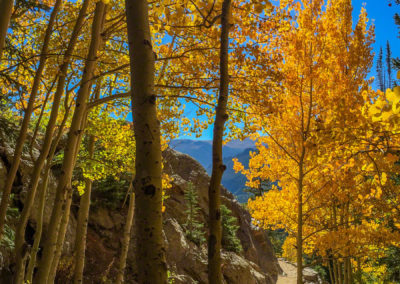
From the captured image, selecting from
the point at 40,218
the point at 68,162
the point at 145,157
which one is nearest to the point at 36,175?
the point at 68,162

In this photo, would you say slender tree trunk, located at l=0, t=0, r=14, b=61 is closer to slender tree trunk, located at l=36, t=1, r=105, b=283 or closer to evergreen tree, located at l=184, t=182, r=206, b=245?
slender tree trunk, located at l=36, t=1, r=105, b=283

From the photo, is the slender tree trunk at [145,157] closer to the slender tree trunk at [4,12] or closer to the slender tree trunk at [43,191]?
the slender tree trunk at [4,12]

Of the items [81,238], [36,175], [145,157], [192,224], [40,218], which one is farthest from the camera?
[192,224]

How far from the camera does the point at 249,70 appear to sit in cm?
413

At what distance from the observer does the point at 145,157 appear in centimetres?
155

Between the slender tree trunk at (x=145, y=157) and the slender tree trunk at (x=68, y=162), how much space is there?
2.38 meters

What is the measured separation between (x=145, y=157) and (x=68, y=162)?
296cm

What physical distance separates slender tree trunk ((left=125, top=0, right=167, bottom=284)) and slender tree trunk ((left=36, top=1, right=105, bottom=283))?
238 centimetres

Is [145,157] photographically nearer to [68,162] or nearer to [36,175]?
[68,162]

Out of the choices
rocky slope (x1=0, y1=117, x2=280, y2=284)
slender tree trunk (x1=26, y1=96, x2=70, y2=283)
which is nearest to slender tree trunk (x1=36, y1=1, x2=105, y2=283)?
slender tree trunk (x1=26, y1=96, x2=70, y2=283)

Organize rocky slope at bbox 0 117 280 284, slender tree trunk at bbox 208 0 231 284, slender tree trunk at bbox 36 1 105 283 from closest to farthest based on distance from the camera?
slender tree trunk at bbox 208 0 231 284 → slender tree trunk at bbox 36 1 105 283 → rocky slope at bbox 0 117 280 284

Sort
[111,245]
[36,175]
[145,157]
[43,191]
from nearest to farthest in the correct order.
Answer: [145,157] → [36,175] → [43,191] → [111,245]

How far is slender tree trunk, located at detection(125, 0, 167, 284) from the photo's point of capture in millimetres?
1467

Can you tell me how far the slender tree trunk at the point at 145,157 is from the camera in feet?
4.81
